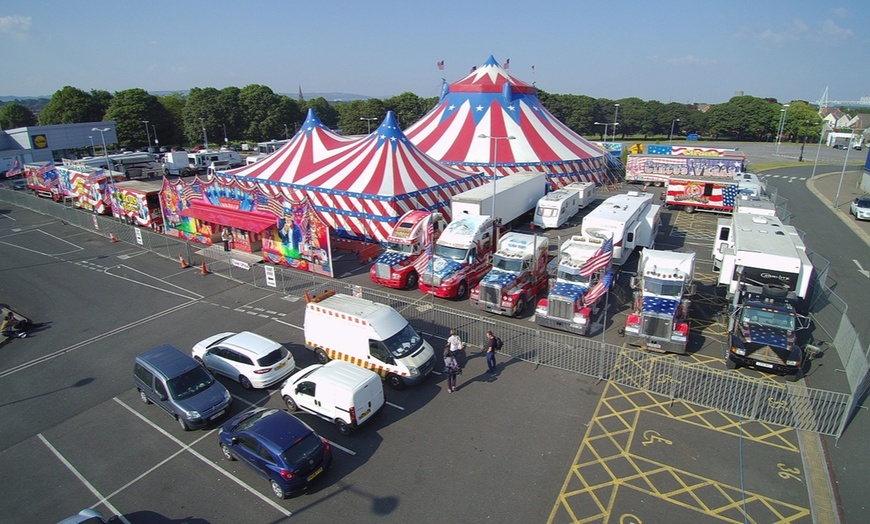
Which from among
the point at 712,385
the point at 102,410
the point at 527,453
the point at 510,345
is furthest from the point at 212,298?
the point at 712,385

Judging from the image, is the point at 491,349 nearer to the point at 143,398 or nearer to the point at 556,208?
the point at 143,398

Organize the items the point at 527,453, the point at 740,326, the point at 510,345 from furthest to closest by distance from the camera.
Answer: the point at 510,345, the point at 740,326, the point at 527,453

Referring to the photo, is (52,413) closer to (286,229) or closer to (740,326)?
(286,229)

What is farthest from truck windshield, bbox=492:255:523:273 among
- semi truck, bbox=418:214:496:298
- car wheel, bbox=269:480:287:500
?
car wheel, bbox=269:480:287:500

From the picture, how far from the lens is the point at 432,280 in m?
20.6

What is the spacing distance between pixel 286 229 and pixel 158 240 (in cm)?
1043

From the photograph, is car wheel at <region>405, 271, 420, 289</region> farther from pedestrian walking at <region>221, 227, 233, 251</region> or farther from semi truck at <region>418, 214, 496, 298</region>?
pedestrian walking at <region>221, 227, 233, 251</region>

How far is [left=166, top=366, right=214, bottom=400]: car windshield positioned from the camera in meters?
13.1

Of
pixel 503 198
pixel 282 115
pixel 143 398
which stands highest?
pixel 282 115

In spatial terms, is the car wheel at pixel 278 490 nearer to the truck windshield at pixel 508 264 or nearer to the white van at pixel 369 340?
the white van at pixel 369 340

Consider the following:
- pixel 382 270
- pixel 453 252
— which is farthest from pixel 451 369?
pixel 382 270

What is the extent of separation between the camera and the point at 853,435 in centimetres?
1221

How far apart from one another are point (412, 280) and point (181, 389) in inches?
439

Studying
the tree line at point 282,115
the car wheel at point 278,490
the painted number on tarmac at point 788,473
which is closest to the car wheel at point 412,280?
the car wheel at point 278,490
